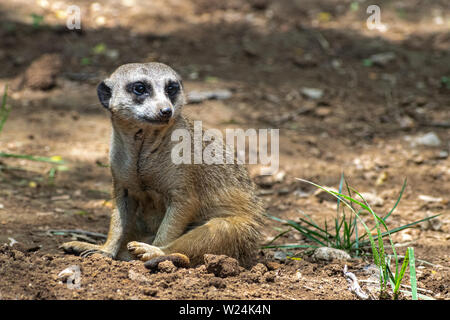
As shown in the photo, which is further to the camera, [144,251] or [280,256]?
[280,256]

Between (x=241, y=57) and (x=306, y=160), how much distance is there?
8.18ft

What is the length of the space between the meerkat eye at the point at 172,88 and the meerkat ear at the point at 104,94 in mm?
400

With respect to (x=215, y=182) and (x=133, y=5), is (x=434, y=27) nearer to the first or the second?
(x=133, y=5)

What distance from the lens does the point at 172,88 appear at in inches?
136

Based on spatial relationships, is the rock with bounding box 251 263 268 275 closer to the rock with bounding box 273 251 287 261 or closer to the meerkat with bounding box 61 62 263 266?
the meerkat with bounding box 61 62 263 266

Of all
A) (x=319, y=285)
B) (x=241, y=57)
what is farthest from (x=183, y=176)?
(x=241, y=57)

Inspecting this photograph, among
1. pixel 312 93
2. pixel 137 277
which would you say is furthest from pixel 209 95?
pixel 137 277

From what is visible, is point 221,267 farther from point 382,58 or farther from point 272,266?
point 382,58

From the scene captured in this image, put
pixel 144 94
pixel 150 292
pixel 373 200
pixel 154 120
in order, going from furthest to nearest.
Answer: pixel 373 200
pixel 144 94
pixel 154 120
pixel 150 292

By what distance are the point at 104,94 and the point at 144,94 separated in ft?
1.15

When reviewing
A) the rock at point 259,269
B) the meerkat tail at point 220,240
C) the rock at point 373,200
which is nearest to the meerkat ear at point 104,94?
the meerkat tail at point 220,240

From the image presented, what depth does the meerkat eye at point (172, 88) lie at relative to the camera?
3.42m

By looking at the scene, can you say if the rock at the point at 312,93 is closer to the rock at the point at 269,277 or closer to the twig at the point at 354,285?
the twig at the point at 354,285

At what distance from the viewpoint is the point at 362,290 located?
113 inches
